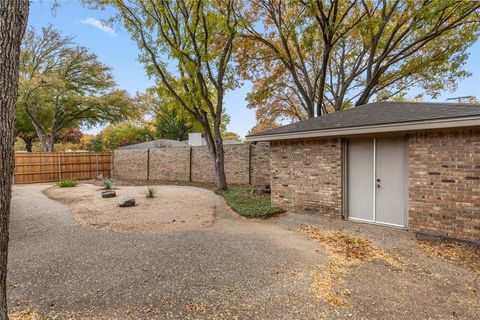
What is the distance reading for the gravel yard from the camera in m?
2.65

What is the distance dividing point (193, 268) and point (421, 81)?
613 inches

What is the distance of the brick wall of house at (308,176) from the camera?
6195mm

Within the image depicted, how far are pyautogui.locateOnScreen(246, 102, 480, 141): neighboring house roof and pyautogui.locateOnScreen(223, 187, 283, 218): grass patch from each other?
6.84 feet

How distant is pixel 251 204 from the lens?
756cm

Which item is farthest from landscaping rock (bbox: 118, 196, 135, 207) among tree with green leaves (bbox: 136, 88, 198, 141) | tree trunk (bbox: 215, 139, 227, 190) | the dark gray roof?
tree with green leaves (bbox: 136, 88, 198, 141)

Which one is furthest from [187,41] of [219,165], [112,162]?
[112,162]

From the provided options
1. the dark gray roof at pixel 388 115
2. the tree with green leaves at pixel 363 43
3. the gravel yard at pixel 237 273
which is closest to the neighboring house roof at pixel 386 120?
the dark gray roof at pixel 388 115

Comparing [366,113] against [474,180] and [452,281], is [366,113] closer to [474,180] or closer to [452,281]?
[474,180]

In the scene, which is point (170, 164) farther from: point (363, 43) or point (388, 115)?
point (363, 43)

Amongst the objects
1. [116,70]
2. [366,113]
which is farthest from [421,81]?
[116,70]

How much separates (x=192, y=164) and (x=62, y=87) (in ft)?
38.8

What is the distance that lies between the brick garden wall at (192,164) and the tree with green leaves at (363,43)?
4.02 metres

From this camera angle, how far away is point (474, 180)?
14.6 feet

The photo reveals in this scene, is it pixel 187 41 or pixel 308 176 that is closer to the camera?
pixel 308 176
